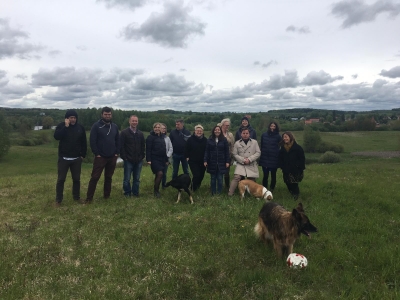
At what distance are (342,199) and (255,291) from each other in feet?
21.1

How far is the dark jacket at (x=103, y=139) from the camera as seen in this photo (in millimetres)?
8758

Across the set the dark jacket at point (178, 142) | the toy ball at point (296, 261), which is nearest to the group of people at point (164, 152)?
the dark jacket at point (178, 142)

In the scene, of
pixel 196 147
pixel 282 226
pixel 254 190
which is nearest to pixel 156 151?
pixel 196 147

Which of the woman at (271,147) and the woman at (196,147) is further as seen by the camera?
the woman at (196,147)

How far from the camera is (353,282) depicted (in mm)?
4500

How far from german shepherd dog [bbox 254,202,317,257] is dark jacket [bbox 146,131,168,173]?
474cm

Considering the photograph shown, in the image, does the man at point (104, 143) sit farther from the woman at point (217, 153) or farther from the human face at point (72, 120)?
the woman at point (217, 153)

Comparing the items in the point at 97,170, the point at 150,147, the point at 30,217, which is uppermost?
the point at 150,147

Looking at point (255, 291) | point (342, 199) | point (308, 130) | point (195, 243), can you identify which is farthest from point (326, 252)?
point (308, 130)

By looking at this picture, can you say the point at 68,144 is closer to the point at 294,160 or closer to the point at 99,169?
the point at 99,169

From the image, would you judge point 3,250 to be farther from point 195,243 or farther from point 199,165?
point 199,165

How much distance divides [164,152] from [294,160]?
14.4 feet

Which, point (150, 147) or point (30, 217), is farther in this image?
point (150, 147)

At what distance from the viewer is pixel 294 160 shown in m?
9.07
